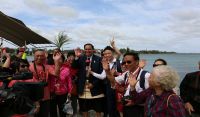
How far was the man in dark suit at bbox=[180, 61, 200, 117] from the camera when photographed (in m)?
6.45

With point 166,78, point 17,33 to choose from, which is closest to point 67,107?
point 166,78

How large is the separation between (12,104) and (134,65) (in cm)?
230

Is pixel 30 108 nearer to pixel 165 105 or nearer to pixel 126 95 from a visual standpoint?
pixel 165 105

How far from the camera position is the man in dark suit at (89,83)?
854 cm

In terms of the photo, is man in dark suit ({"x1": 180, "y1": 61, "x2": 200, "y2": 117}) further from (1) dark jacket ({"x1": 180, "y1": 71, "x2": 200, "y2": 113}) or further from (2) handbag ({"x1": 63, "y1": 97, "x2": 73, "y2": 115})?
(2) handbag ({"x1": 63, "y1": 97, "x2": 73, "y2": 115})

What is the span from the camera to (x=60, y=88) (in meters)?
8.78

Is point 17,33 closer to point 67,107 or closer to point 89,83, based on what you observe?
point 67,107

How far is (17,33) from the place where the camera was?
17000 millimetres

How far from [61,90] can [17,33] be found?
8.79 meters

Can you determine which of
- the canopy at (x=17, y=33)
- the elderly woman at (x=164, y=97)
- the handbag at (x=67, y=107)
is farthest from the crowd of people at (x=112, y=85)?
the canopy at (x=17, y=33)

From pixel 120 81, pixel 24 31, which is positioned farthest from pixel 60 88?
pixel 24 31

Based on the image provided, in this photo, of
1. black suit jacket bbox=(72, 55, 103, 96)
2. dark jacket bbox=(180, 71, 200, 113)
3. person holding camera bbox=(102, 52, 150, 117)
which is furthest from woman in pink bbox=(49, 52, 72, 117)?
dark jacket bbox=(180, 71, 200, 113)

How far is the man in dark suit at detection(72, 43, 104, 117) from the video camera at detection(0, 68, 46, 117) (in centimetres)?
402

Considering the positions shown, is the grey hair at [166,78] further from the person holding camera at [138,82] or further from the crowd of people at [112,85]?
the person holding camera at [138,82]
